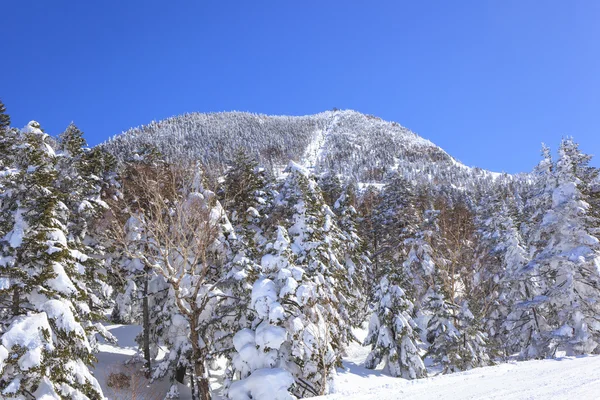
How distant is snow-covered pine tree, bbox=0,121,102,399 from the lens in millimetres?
10727

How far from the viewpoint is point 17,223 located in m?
12.4

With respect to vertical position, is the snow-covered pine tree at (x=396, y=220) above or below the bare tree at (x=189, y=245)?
above

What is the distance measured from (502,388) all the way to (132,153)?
76.2 ft

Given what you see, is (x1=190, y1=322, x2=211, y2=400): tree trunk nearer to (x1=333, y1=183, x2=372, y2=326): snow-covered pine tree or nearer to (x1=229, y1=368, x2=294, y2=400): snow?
(x1=229, y1=368, x2=294, y2=400): snow

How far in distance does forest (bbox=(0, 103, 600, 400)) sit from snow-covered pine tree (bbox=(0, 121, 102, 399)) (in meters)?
0.05

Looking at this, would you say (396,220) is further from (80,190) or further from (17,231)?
(17,231)

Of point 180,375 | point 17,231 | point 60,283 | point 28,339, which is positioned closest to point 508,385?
point 28,339

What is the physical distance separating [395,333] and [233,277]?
43.2 ft

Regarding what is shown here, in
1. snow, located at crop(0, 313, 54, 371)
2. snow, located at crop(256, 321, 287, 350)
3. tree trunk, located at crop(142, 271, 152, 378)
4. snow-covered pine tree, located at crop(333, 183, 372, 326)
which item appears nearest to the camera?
snow, located at crop(0, 313, 54, 371)

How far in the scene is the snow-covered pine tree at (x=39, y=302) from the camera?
422 inches

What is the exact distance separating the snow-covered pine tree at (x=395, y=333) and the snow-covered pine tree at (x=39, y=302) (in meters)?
18.0

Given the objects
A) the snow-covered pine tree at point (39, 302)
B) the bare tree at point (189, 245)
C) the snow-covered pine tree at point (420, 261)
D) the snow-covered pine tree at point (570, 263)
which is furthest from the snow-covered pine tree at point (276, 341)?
the snow-covered pine tree at point (420, 261)

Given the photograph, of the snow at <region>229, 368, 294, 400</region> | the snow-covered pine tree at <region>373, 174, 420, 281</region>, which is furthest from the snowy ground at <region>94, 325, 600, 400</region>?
the snow-covered pine tree at <region>373, 174, 420, 281</region>

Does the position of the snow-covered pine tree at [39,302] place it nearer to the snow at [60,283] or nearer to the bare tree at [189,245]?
the snow at [60,283]
